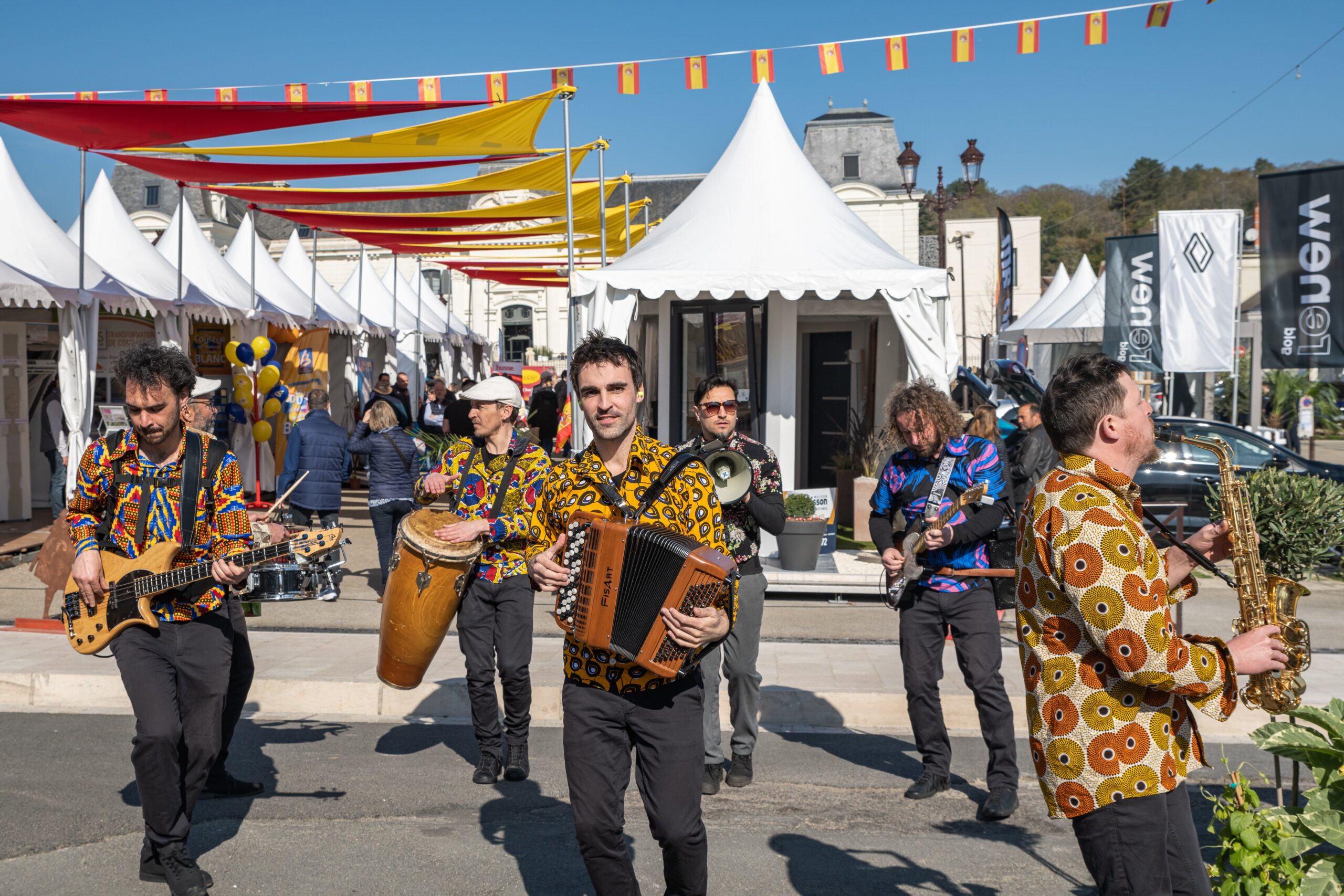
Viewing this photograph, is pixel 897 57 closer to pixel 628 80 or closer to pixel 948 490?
pixel 628 80

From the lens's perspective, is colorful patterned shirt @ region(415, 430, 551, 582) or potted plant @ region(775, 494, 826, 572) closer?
colorful patterned shirt @ region(415, 430, 551, 582)

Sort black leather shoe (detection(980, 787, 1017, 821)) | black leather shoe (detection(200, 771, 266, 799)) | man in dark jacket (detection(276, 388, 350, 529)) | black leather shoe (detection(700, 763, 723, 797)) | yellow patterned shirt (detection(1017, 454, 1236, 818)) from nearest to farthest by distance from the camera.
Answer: yellow patterned shirt (detection(1017, 454, 1236, 818)) < black leather shoe (detection(980, 787, 1017, 821)) < black leather shoe (detection(200, 771, 266, 799)) < black leather shoe (detection(700, 763, 723, 797)) < man in dark jacket (detection(276, 388, 350, 529))

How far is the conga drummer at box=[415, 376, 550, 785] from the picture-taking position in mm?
5406

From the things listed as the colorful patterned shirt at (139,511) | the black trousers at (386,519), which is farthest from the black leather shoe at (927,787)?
the black trousers at (386,519)

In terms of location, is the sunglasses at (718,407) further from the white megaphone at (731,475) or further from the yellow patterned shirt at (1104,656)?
the yellow patterned shirt at (1104,656)

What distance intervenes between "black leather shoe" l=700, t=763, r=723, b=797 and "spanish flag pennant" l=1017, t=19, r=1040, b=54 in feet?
28.5

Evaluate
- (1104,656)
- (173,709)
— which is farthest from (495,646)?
(1104,656)

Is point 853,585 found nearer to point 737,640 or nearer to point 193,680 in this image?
point 737,640

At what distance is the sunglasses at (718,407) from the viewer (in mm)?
5203

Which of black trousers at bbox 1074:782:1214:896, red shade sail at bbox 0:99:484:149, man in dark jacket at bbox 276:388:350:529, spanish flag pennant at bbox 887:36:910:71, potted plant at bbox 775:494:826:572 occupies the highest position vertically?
spanish flag pennant at bbox 887:36:910:71

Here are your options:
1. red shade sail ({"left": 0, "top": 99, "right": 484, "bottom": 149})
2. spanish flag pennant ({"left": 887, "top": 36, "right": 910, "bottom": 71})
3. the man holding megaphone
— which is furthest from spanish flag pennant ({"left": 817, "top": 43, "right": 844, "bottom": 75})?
the man holding megaphone

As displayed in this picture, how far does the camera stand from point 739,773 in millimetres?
5414

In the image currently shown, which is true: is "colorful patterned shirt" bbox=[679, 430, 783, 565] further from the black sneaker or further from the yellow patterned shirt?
the black sneaker

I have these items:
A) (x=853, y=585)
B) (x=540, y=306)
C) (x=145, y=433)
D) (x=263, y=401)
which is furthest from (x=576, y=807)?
Answer: (x=540, y=306)
